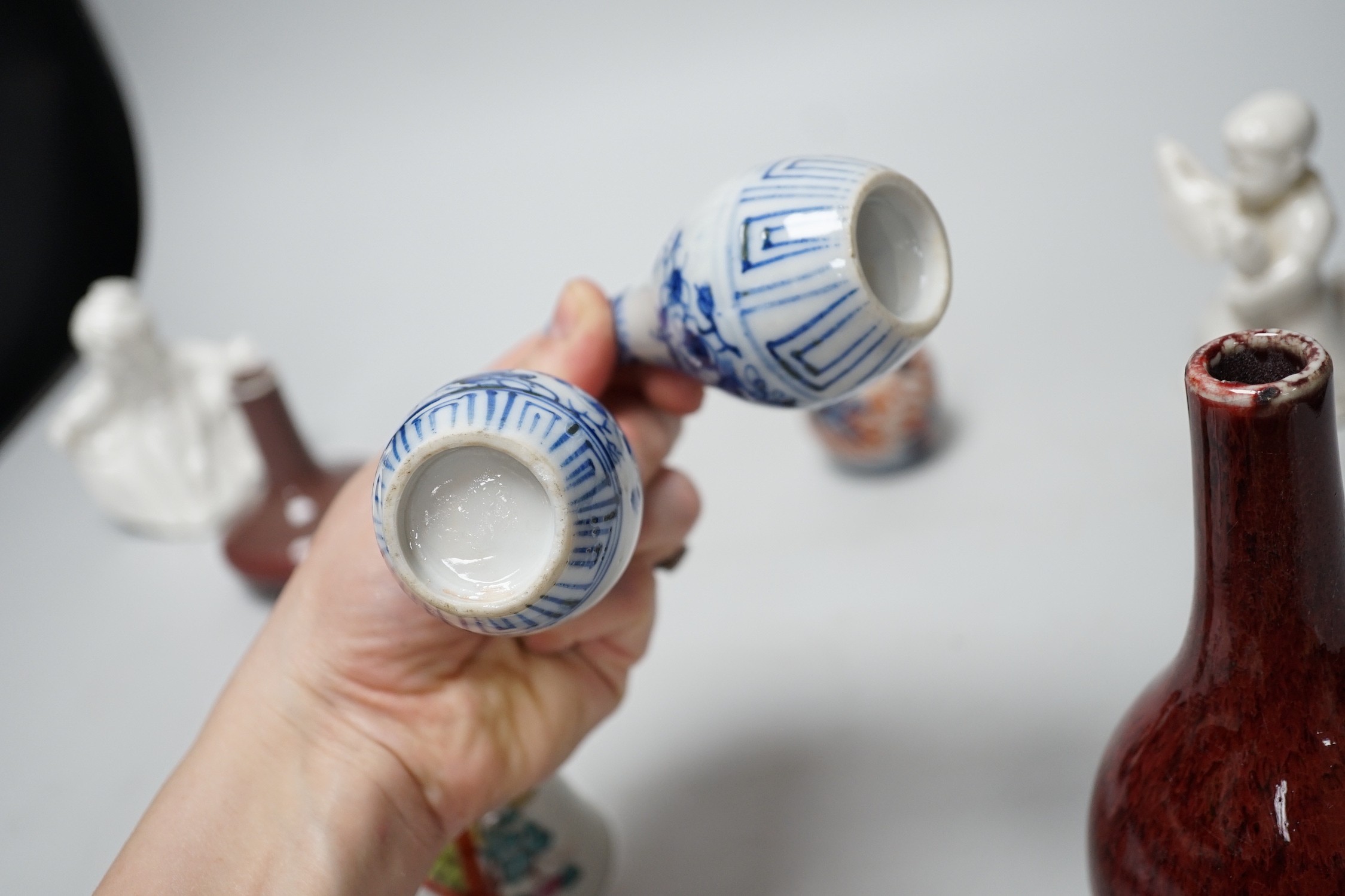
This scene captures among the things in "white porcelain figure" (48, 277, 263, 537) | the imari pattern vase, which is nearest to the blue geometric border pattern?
the imari pattern vase

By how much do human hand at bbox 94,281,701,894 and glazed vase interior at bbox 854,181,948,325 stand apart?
0.91 ft

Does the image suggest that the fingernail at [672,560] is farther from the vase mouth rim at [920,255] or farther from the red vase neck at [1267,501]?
the red vase neck at [1267,501]

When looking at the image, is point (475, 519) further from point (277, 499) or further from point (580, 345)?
point (277, 499)

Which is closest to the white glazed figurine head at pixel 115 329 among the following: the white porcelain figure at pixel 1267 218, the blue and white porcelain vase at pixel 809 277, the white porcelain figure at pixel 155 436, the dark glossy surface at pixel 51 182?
the white porcelain figure at pixel 155 436

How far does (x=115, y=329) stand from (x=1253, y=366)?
1.78 metres

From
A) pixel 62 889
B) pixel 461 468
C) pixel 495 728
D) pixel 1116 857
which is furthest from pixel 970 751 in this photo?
pixel 62 889

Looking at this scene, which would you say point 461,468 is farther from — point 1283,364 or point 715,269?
point 1283,364

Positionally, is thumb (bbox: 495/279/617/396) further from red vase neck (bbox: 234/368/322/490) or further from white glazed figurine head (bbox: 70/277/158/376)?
white glazed figurine head (bbox: 70/277/158/376)

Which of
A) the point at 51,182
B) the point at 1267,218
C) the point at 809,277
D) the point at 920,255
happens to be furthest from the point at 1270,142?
the point at 51,182

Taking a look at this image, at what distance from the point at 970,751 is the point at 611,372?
575mm

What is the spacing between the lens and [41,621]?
200cm

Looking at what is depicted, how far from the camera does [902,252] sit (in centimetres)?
95

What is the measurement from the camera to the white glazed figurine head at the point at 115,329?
201 cm

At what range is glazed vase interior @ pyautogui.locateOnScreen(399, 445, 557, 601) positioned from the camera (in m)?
0.81
